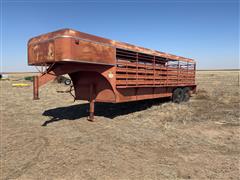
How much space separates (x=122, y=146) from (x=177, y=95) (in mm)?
6803

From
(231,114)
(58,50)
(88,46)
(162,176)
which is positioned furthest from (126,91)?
(231,114)

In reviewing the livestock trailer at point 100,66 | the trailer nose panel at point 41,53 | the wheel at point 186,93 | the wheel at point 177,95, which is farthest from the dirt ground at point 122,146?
the wheel at point 186,93

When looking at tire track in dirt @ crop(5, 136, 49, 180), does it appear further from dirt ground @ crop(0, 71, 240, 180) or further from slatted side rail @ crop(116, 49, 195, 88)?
slatted side rail @ crop(116, 49, 195, 88)

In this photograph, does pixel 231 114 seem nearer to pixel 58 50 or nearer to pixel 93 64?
pixel 93 64

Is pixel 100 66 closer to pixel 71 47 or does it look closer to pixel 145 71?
pixel 71 47

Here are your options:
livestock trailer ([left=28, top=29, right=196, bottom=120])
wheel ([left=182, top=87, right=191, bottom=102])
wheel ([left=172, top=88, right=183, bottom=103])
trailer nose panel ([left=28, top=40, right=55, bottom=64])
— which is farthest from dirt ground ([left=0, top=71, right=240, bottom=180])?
wheel ([left=182, top=87, right=191, bottom=102])

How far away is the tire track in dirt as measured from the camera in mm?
3506

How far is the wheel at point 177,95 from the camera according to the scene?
10.6 metres

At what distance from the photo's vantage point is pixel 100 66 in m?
6.64

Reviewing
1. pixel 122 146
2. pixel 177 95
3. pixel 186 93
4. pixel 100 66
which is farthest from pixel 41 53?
pixel 186 93

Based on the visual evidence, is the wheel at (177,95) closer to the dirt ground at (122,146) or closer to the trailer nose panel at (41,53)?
the dirt ground at (122,146)

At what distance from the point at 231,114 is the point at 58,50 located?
7.36 metres

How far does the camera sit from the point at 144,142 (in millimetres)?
5129

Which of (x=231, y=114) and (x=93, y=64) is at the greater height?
(x=93, y=64)
